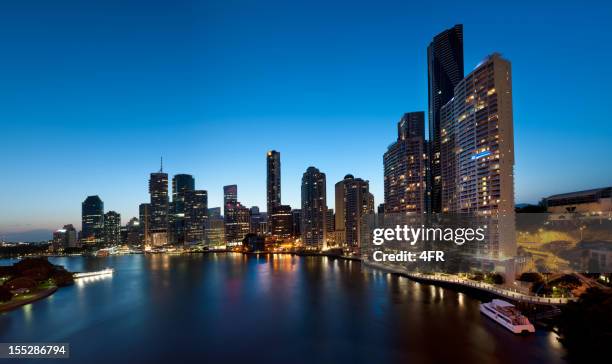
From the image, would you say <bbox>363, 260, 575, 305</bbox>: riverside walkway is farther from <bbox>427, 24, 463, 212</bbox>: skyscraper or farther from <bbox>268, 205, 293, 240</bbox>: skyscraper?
<bbox>268, 205, 293, 240</bbox>: skyscraper

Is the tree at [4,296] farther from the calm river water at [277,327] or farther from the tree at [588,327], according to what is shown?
the tree at [588,327]

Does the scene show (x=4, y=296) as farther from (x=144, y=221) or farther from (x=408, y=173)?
(x=144, y=221)

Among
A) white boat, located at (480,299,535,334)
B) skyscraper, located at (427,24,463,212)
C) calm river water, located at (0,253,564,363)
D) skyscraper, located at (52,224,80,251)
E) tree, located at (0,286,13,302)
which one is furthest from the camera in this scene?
skyscraper, located at (52,224,80,251)

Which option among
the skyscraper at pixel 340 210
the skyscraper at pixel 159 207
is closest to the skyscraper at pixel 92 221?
the skyscraper at pixel 159 207

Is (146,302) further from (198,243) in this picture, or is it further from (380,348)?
(198,243)

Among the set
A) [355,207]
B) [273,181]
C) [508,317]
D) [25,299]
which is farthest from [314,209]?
[508,317]

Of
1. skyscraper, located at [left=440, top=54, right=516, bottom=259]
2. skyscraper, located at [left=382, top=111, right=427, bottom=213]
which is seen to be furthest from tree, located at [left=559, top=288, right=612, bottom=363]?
skyscraper, located at [left=382, top=111, right=427, bottom=213]

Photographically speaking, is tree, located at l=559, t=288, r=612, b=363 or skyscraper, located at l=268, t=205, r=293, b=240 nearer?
tree, located at l=559, t=288, r=612, b=363

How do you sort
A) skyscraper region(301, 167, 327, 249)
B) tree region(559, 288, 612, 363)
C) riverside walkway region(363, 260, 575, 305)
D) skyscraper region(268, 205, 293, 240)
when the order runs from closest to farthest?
tree region(559, 288, 612, 363) < riverside walkway region(363, 260, 575, 305) < skyscraper region(301, 167, 327, 249) < skyscraper region(268, 205, 293, 240)

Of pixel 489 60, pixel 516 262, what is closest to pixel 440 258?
pixel 516 262
